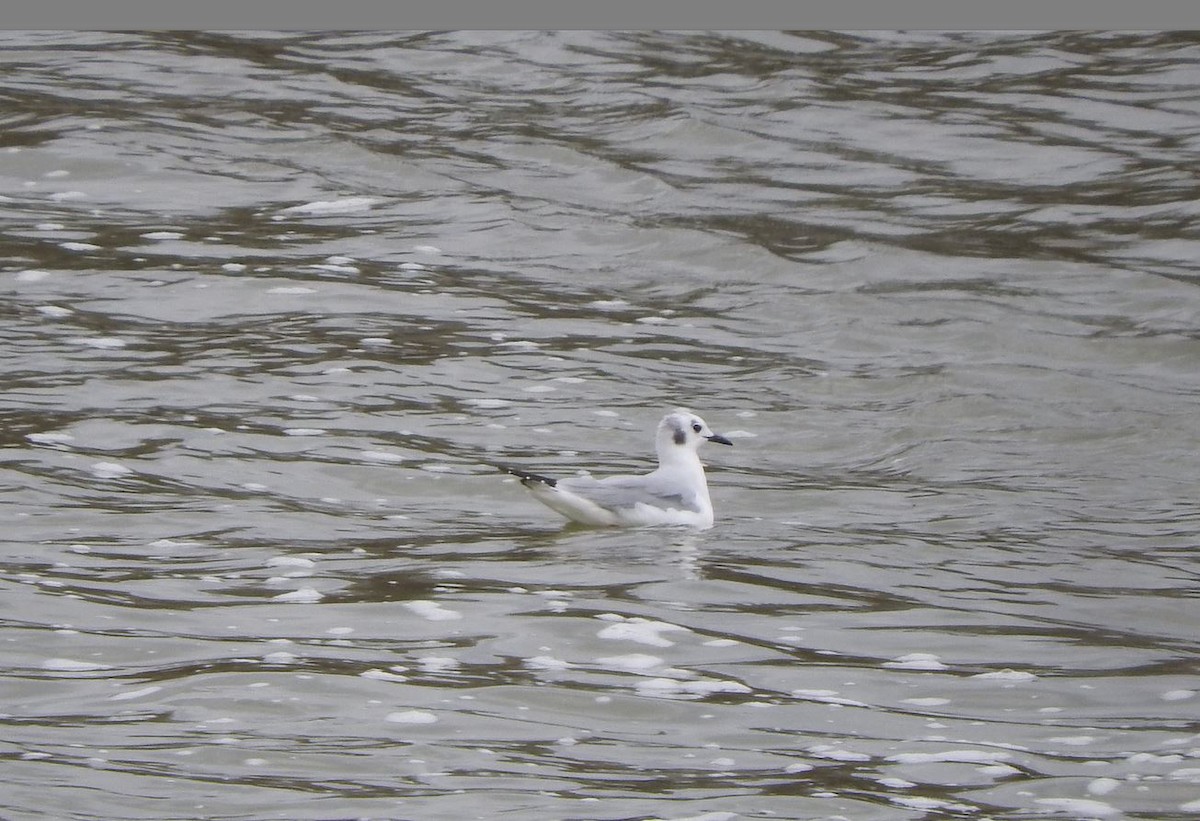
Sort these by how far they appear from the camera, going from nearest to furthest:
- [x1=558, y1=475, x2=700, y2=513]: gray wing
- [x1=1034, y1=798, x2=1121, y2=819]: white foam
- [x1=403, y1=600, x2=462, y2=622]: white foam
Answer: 1. [x1=1034, y1=798, x2=1121, y2=819]: white foam
2. [x1=403, y1=600, x2=462, y2=622]: white foam
3. [x1=558, y1=475, x2=700, y2=513]: gray wing

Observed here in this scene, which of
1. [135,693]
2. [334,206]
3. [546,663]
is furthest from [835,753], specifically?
Result: [334,206]

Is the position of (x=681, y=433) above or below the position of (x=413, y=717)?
above

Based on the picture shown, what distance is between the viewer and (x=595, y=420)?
12.4 metres

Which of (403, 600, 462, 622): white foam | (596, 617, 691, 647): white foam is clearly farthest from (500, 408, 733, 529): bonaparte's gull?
(596, 617, 691, 647): white foam

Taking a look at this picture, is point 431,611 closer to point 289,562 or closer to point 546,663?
point 546,663

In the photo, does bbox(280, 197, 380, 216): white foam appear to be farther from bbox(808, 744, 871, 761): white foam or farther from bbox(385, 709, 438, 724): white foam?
bbox(808, 744, 871, 761): white foam

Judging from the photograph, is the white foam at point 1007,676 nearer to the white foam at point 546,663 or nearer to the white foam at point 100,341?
the white foam at point 546,663

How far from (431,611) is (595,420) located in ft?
13.5

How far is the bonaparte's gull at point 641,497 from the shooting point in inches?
396

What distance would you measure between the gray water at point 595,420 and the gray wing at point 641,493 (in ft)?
0.58

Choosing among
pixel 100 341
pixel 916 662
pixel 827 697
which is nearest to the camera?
pixel 827 697

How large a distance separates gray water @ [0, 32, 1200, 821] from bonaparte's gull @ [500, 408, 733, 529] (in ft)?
0.42

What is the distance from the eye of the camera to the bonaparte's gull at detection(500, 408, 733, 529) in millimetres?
10070

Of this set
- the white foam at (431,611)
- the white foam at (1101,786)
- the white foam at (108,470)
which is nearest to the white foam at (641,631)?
the white foam at (431,611)
